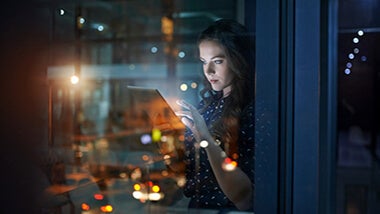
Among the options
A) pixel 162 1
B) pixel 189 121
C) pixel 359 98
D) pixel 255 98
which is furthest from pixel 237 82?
pixel 162 1

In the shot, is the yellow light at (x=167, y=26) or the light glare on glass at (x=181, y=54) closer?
the light glare on glass at (x=181, y=54)

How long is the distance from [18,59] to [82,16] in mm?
339

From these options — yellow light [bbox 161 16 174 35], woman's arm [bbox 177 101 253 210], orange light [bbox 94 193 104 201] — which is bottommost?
orange light [bbox 94 193 104 201]

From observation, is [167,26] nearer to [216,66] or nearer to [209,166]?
[216,66]

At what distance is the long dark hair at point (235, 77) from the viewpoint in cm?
124

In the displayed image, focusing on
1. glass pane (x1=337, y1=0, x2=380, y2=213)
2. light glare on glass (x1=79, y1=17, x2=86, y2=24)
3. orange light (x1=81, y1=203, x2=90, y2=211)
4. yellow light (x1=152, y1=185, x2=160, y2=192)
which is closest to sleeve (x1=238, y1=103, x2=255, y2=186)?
glass pane (x1=337, y1=0, x2=380, y2=213)

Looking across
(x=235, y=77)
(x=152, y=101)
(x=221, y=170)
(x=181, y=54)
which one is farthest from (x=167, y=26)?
(x=221, y=170)

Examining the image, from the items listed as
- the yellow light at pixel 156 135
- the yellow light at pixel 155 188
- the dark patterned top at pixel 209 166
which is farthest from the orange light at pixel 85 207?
the dark patterned top at pixel 209 166

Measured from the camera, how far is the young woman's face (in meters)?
1.32

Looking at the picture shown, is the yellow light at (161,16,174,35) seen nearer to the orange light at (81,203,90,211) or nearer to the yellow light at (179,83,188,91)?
the yellow light at (179,83,188,91)

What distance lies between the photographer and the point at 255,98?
3.94 feet

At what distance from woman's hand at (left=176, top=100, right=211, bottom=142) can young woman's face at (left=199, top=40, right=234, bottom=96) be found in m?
0.10

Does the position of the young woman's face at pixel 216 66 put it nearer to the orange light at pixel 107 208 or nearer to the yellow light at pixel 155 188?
the yellow light at pixel 155 188

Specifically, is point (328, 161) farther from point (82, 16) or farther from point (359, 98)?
point (82, 16)
